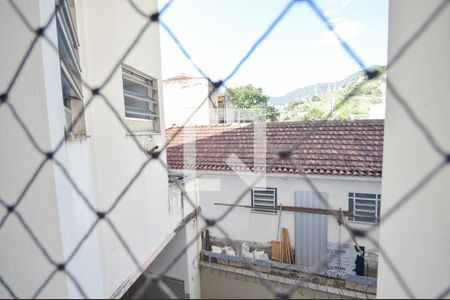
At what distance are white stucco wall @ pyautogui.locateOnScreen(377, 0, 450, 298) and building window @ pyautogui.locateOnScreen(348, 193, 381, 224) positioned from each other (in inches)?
104

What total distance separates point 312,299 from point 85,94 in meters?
3.16

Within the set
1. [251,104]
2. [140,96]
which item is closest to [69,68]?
[140,96]

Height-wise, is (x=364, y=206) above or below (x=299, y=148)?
below

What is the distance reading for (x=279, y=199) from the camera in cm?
330

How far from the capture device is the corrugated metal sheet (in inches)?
123

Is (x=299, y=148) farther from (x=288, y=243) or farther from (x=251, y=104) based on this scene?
(x=251, y=104)

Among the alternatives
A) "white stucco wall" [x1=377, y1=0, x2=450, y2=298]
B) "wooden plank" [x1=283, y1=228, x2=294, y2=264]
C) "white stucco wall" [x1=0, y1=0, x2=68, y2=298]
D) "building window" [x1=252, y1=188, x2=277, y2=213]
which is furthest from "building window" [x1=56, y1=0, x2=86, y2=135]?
"wooden plank" [x1=283, y1=228, x2=294, y2=264]

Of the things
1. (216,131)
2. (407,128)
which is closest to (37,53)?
(407,128)

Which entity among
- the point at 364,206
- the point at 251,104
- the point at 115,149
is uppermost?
the point at 251,104

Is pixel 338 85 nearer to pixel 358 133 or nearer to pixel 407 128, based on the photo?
pixel 407 128

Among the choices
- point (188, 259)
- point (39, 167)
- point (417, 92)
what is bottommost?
point (188, 259)

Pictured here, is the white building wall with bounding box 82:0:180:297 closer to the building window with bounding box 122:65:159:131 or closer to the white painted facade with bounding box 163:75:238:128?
the building window with bounding box 122:65:159:131

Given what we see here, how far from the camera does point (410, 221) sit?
565mm

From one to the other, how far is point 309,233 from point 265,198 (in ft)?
2.45
